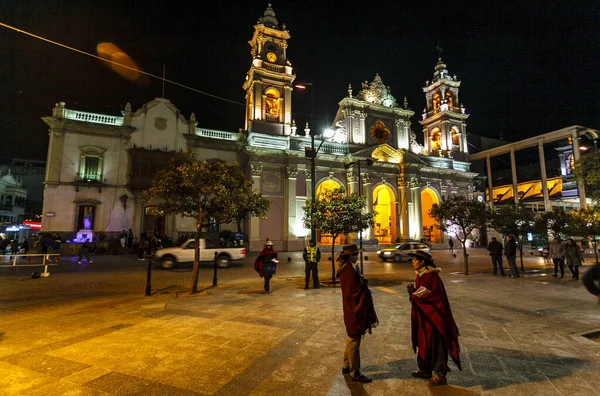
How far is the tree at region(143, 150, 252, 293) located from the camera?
31.1 ft

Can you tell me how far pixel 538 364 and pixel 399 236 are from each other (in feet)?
99.0

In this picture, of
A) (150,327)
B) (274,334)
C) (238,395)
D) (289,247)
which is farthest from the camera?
(289,247)

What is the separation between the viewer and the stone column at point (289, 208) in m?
28.5

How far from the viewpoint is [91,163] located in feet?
84.6

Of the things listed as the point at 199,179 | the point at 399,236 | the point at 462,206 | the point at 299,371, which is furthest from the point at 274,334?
the point at 399,236

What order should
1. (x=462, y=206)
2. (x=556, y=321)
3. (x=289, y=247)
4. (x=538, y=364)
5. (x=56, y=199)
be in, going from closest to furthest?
(x=538, y=364) < (x=556, y=321) < (x=462, y=206) < (x=56, y=199) < (x=289, y=247)

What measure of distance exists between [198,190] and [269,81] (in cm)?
2527

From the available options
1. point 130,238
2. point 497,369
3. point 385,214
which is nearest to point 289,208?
point 130,238

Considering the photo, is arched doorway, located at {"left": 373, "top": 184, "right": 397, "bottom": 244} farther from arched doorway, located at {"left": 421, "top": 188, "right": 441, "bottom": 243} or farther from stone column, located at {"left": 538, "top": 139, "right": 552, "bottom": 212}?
stone column, located at {"left": 538, "top": 139, "right": 552, "bottom": 212}

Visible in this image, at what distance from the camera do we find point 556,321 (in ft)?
21.2

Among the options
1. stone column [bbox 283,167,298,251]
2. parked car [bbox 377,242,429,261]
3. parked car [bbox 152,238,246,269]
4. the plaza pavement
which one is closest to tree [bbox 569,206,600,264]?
parked car [bbox 377,242,429,261]

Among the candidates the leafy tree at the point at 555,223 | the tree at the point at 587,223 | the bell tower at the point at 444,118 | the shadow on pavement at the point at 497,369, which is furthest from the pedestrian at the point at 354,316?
the bell tower at the point at 444,118

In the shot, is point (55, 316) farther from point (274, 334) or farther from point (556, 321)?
point (556, 321)

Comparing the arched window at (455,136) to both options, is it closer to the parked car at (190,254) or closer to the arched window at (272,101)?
the arched window at (272,101)
